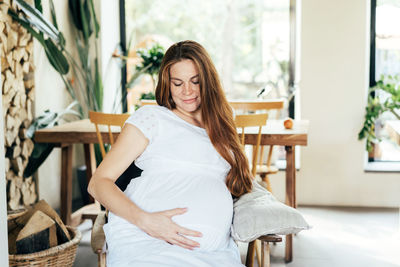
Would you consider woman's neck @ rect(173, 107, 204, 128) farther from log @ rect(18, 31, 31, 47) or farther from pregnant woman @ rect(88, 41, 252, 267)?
log @ rect(18, 31, 31, 47)

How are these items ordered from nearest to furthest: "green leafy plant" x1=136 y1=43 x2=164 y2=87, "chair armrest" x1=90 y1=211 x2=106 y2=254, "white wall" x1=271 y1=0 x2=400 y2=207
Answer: "chair armrest" x1=90 y1=211 x2=106 y2=254, "green leafy plant" x1=136 y1=43 x2=164 y2=87, "white wall" x1=271 y1=0 x2=400 y2=207

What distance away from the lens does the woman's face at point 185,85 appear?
197cm

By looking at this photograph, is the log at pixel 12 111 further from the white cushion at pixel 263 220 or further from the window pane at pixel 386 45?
the window pane at pixel 386 45

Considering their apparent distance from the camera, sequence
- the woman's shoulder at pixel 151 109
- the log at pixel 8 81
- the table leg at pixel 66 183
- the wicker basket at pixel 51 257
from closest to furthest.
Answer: the woman's shoulder at pixel 151 109, the wicker basket at pixel 51 257, the log at pixel 8 81, the table leg at pixel 66 183

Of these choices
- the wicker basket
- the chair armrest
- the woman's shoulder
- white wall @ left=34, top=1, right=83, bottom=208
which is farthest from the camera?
white wall @ left=34, top=1, right=83, bottom=208

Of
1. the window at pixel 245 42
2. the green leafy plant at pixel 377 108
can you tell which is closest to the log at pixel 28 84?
the window at pixel 245 42

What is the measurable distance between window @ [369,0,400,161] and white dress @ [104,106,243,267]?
118 inches

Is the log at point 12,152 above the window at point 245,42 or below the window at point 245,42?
below

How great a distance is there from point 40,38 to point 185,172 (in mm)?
2021

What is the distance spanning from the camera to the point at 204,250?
1.80 m

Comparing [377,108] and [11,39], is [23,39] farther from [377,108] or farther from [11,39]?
[377,108]

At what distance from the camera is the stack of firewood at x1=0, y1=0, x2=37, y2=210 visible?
3373 mm

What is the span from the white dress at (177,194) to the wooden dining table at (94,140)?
124 centimetres

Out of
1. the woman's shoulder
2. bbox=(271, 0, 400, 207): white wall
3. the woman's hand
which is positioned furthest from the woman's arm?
bbox=(271, 0, 400, 207): white wall
